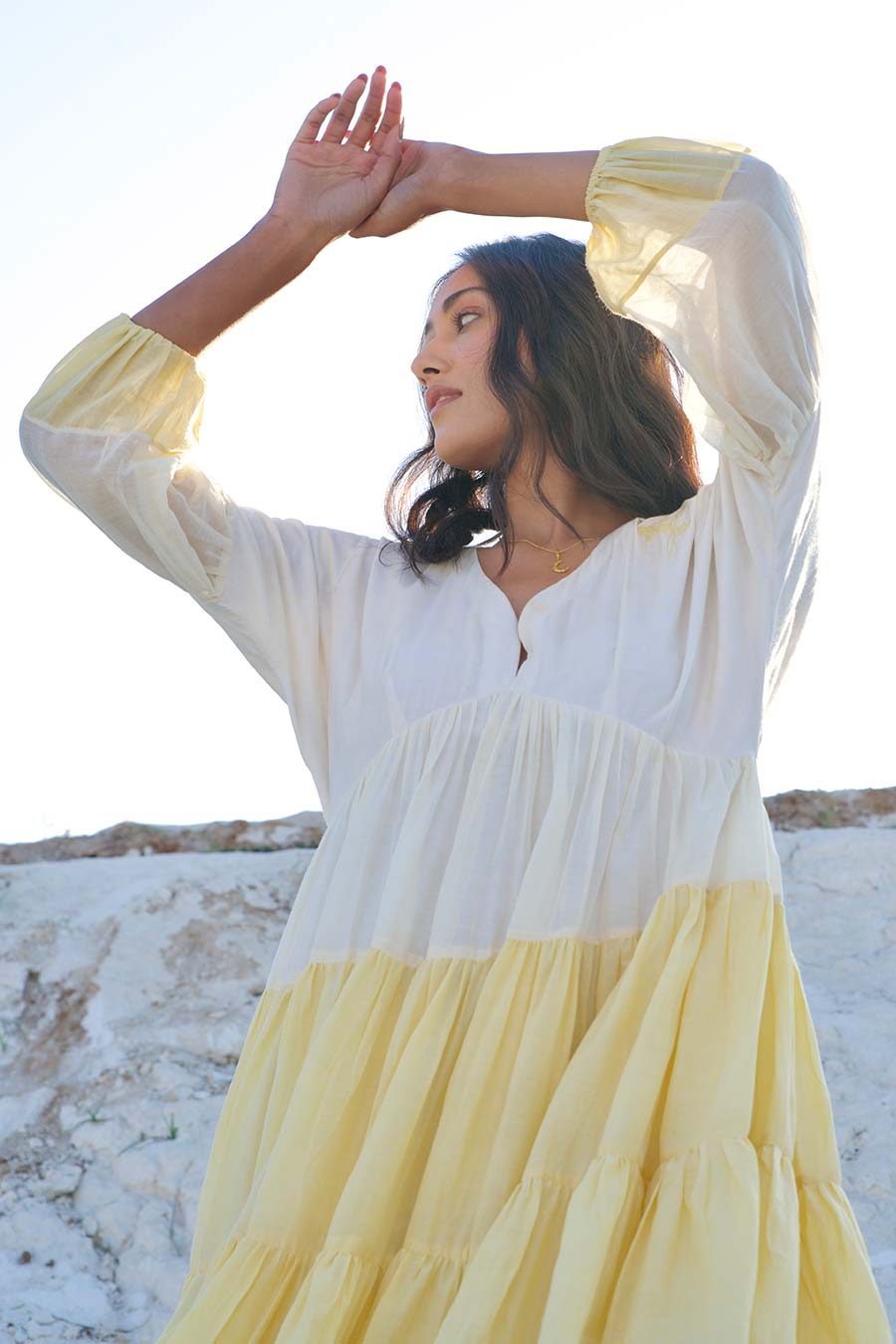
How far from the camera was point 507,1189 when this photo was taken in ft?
5.86

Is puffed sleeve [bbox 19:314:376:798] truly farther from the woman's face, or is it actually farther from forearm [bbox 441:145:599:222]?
forearm [bbox 441:145:599:222]

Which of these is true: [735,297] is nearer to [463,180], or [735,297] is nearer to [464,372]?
[463,180]

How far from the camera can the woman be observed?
175 centimetres

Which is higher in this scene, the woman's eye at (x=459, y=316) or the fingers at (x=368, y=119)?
the fingers at (x=368, y=119)

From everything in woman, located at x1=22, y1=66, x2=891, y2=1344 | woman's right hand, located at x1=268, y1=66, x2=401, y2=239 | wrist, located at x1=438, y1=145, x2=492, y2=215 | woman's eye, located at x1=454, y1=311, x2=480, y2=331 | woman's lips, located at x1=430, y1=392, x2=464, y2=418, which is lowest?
woman, located at x1=22, y1=66, x2=891, y2=1344

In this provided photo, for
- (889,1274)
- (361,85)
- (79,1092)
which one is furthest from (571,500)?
(79,1092)

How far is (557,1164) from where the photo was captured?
1.78 metres

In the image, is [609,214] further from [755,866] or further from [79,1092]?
[79,1092]

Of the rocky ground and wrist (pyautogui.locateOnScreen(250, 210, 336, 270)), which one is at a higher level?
wrist (pyautogui.locateOnScreen(250, 210, 336, 270))

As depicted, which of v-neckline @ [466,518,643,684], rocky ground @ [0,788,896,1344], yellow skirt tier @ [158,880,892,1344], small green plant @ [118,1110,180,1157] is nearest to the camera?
yellow skirt tier @ [158,880,892,1344]

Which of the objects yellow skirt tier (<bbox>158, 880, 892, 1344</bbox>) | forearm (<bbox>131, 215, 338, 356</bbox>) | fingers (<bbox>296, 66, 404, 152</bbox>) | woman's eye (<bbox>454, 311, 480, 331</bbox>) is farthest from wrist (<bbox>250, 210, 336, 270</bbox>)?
yellow skirt tier (<bbox>158, 880, 892, 1344</bbox>)

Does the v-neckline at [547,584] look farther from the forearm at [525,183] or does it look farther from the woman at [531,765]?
the forearm at [525,183]

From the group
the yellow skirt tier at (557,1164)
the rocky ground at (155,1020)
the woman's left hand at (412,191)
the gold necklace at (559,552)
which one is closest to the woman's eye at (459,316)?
the woman's left hand at (412,191)

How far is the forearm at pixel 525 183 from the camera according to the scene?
215cm
